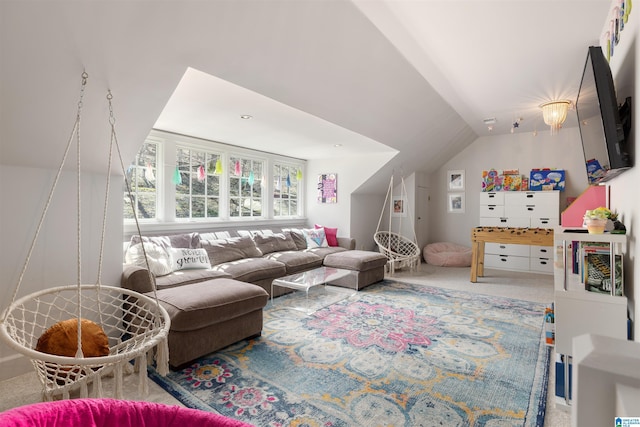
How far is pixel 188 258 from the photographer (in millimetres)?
3762

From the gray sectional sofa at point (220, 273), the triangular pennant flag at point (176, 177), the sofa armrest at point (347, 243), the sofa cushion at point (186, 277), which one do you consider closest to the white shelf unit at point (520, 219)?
the sofa armrest at point (347, 243)

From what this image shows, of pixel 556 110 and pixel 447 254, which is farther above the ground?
pixel 556 110

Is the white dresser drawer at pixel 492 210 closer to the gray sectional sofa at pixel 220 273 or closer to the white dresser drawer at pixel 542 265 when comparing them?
the white dresser drawer at pixel 542 265

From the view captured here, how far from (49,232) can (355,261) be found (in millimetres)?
3324

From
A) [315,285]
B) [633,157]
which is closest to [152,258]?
[315,285]

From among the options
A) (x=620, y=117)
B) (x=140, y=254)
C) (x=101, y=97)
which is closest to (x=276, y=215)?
(x=140, y=254)

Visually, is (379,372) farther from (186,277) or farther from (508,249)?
(508,249)

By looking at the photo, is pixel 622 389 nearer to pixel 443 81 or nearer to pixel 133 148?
pixel 133 148

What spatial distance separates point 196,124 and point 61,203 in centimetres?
199

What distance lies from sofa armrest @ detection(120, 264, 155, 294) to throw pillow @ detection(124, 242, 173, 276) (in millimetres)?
447

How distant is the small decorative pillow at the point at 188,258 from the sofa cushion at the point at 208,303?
0.94 metres

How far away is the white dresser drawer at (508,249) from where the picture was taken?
593cm

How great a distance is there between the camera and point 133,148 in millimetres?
2684

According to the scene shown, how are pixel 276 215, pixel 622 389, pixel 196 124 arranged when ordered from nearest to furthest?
1. pixel 622 389
2. pixel 196 124
3. pixel 276 215
